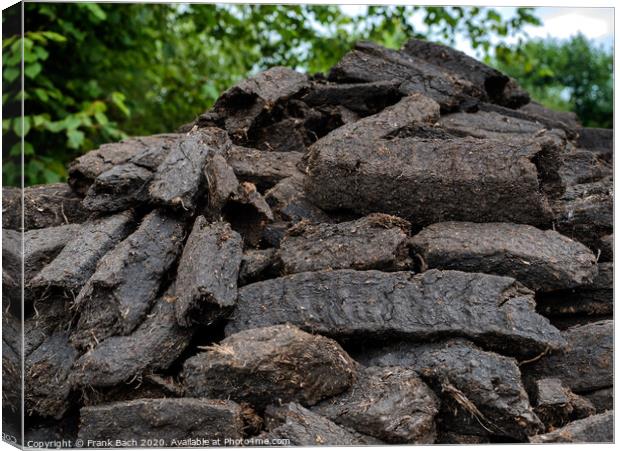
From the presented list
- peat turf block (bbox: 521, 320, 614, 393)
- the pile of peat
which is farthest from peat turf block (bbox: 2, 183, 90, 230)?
peat turf block (bbox: 521, 320, 614, 393)

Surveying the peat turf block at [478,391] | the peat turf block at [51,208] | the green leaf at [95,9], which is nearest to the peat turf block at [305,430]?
the peat turf block at [478,391]

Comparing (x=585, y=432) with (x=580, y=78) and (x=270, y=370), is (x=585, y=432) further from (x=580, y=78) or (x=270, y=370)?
(x=580, y=78)

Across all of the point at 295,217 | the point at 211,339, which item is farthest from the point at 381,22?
the point at 211,339

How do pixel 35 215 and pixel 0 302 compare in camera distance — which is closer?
pixel 0 302

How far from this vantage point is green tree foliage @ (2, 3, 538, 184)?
7.98 meters

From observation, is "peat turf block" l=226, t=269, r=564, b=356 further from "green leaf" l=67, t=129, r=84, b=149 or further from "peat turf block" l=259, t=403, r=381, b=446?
"green leaf" l=67, t=129, r=84, b=149

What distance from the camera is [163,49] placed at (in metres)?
10.5

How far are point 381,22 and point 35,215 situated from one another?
5.60 m

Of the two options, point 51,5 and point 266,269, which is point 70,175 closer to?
point 266,269

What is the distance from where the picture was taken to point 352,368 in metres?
3.79

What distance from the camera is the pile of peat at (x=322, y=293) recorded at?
365 centimetres

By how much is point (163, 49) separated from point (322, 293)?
716 cm

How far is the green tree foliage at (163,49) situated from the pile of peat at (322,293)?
2887mm

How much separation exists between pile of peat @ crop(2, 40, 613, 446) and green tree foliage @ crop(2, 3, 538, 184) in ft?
9.47
